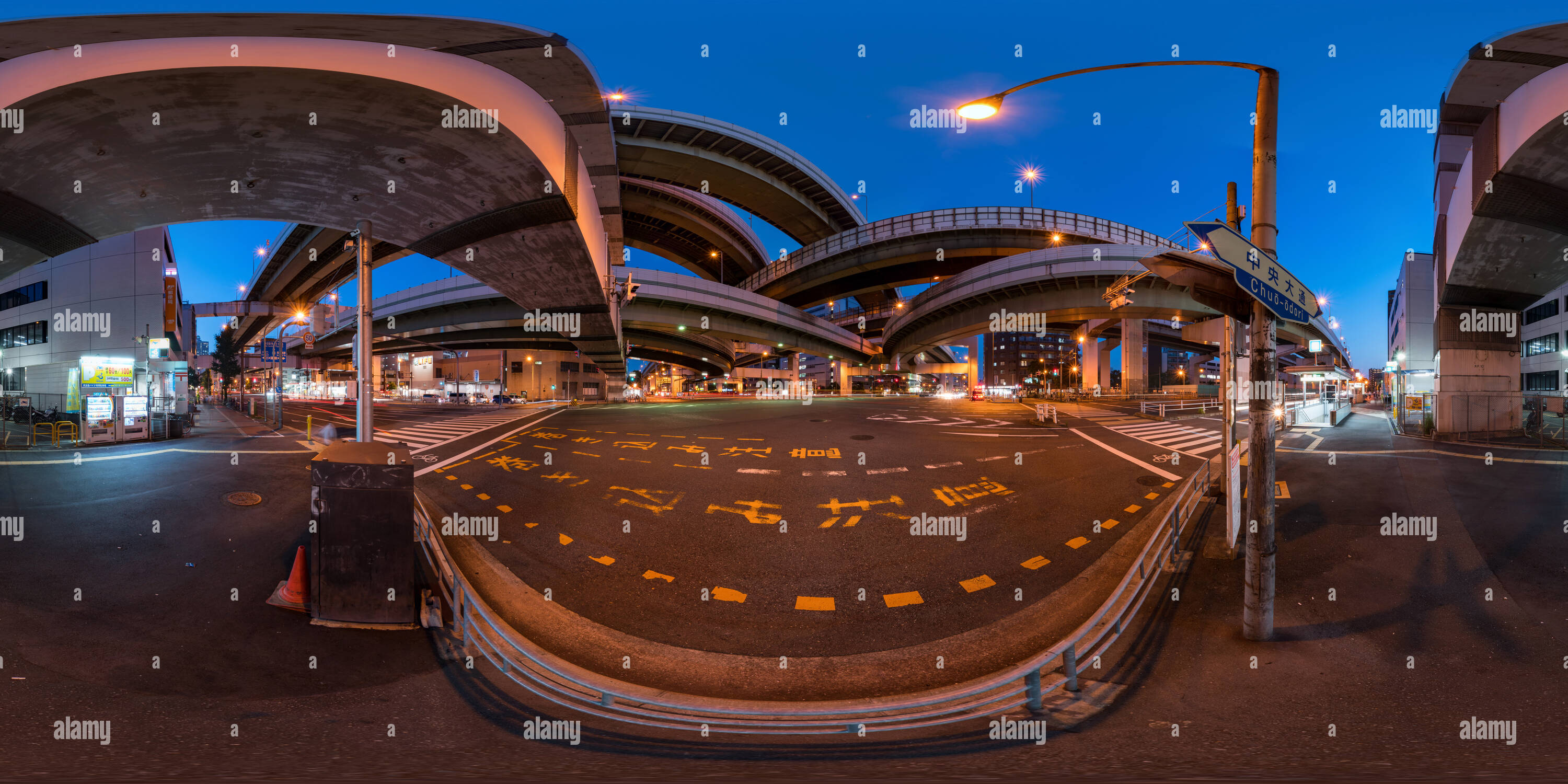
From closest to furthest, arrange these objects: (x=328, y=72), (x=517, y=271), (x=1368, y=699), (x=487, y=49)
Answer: (x=1368, y=699) → (x=328, y=72) → (x=487, y=49) → (x=517, y=271)

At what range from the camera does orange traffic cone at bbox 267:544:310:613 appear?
20.1 feet

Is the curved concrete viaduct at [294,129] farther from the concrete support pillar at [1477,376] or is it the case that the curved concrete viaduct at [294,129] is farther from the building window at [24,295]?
the building window at [24,295]

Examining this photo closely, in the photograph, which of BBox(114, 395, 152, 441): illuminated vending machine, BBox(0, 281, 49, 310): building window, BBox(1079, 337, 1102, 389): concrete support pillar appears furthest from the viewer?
BBox(1079, 337, 1102, 389): concrete support pillar

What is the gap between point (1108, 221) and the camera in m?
39.3

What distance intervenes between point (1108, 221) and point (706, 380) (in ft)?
279

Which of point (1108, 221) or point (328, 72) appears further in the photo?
point (1108, 221)

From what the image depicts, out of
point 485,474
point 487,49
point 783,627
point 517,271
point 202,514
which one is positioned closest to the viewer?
point 783,627

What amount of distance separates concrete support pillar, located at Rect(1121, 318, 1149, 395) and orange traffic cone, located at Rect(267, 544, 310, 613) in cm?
5376

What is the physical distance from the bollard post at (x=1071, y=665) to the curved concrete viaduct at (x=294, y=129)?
1005 cm

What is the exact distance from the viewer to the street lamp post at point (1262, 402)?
5223mm

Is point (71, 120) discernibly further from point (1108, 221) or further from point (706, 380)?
point (706, 380)

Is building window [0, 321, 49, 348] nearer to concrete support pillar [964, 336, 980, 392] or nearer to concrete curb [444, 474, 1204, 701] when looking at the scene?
concrete curb [444, 474, 1204, 701]

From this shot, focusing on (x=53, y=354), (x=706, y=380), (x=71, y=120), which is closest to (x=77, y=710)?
(x=71, y=120)

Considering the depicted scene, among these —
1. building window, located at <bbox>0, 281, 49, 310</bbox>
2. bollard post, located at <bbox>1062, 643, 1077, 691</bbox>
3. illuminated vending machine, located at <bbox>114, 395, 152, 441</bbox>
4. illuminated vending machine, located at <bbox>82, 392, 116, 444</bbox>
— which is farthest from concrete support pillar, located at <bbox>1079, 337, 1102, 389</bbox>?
building window, located at <bbox>0, 281, 49, 310</bbox>
